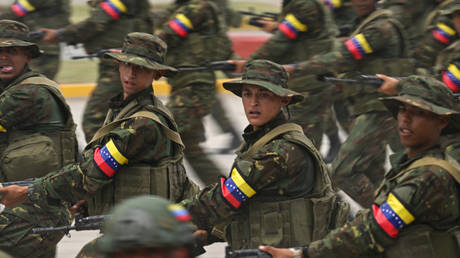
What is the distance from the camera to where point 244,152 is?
4.73m

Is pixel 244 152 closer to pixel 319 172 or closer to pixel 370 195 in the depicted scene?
pixel 319 172

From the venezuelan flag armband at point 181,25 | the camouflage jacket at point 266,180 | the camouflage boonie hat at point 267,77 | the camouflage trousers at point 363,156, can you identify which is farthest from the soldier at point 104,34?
the camouflage jacket at point 266,180

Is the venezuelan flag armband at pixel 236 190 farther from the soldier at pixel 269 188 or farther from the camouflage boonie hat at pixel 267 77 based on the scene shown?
the camouflage boonie hat at pixel 267 77

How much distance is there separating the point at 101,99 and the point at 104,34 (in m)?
0.67

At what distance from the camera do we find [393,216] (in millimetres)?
4055

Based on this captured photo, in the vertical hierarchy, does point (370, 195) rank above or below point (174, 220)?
below

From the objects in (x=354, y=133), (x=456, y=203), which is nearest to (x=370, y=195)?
(x=354, y=133)

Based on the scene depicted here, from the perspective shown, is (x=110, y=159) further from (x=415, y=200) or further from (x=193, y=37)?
(x=193, y=37)

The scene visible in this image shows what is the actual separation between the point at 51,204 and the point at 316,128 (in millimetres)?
2873

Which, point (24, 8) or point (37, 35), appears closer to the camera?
point (37, 35)

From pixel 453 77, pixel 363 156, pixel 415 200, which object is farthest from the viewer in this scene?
pixel 363 156

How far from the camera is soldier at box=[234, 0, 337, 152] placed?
24.1 ft

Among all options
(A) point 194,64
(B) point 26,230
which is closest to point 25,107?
(B) point 26,230

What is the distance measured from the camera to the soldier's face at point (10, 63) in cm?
581
